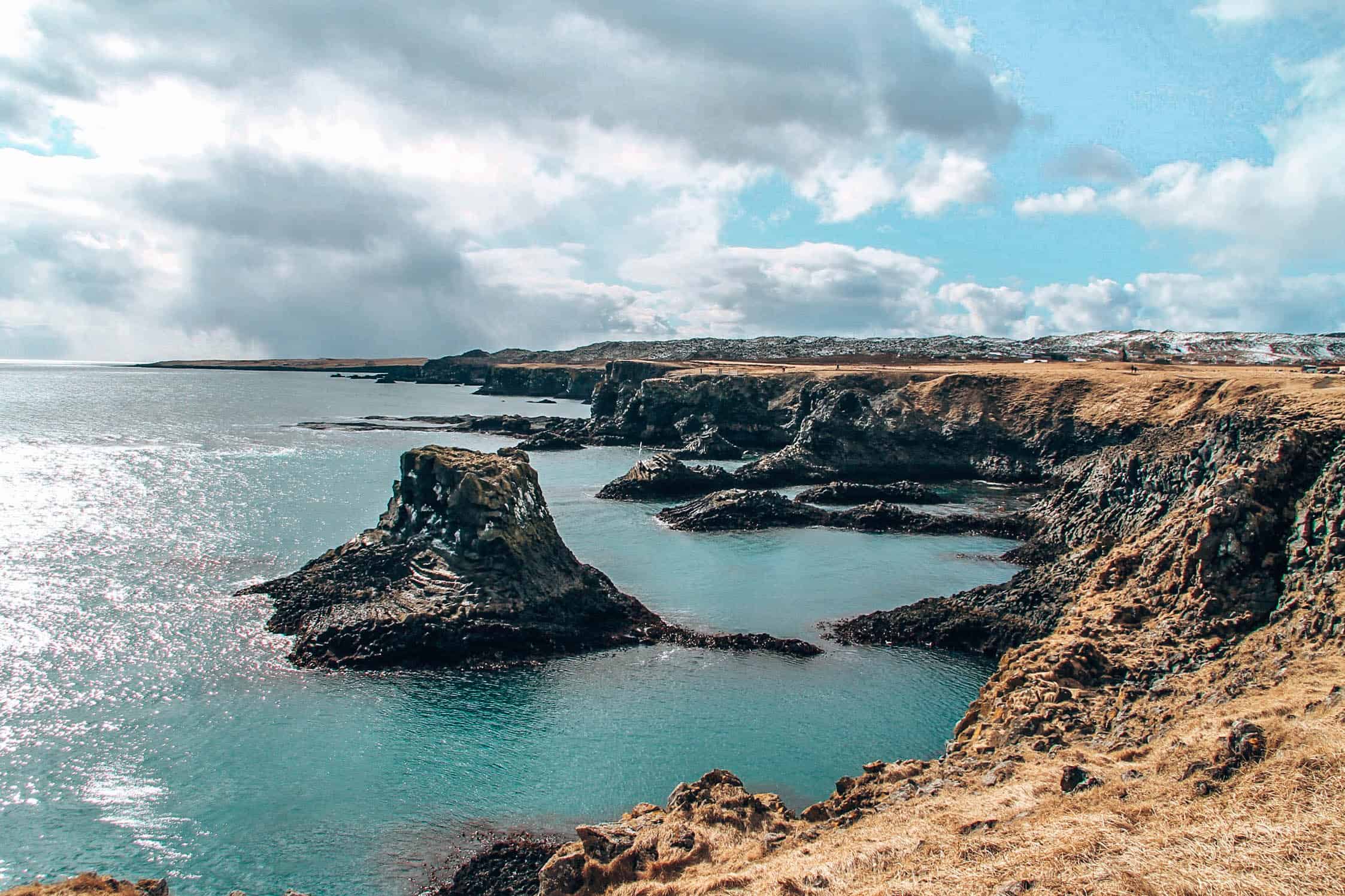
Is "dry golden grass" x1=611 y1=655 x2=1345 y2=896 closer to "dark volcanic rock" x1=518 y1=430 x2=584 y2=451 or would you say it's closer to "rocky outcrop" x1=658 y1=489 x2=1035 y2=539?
"rocky outcrop" x1=658 y1=489 x2=1035 y2=539

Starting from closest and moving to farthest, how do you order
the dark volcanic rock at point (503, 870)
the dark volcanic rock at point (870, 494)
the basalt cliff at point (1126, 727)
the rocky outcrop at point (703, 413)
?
the basalt cliff at point (1126, 727), the dark volcanic rock at point (503, 870), the dark volcanic rock at point (870, 494), the rocky outcrop at point (703, 413)

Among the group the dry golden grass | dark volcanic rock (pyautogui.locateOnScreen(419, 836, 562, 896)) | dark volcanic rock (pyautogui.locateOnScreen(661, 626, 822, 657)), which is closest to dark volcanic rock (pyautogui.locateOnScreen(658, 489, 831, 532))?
dark volcanic rock (pyautogui.locateOnScreen(661, 626, 822, 657))

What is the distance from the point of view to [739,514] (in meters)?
62.9

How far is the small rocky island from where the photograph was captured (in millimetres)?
34125

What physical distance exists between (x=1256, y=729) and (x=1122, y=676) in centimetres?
827

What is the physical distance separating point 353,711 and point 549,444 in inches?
3171

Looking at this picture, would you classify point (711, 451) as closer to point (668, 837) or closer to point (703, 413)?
point (703, 413)

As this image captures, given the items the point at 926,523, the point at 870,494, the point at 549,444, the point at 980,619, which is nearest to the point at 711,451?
the point at 549,444

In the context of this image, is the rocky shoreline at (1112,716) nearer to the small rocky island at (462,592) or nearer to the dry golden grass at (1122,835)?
the dry golden grass at (1122,835)

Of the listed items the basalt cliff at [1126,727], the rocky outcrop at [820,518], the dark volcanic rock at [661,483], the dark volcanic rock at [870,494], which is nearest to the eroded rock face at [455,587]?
the basalt cliff at [1126,727]

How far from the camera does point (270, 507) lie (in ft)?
206

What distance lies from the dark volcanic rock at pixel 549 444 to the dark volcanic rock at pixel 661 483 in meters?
33.4

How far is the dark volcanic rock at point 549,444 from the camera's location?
353 feet

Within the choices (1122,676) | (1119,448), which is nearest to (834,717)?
(1122,676)
